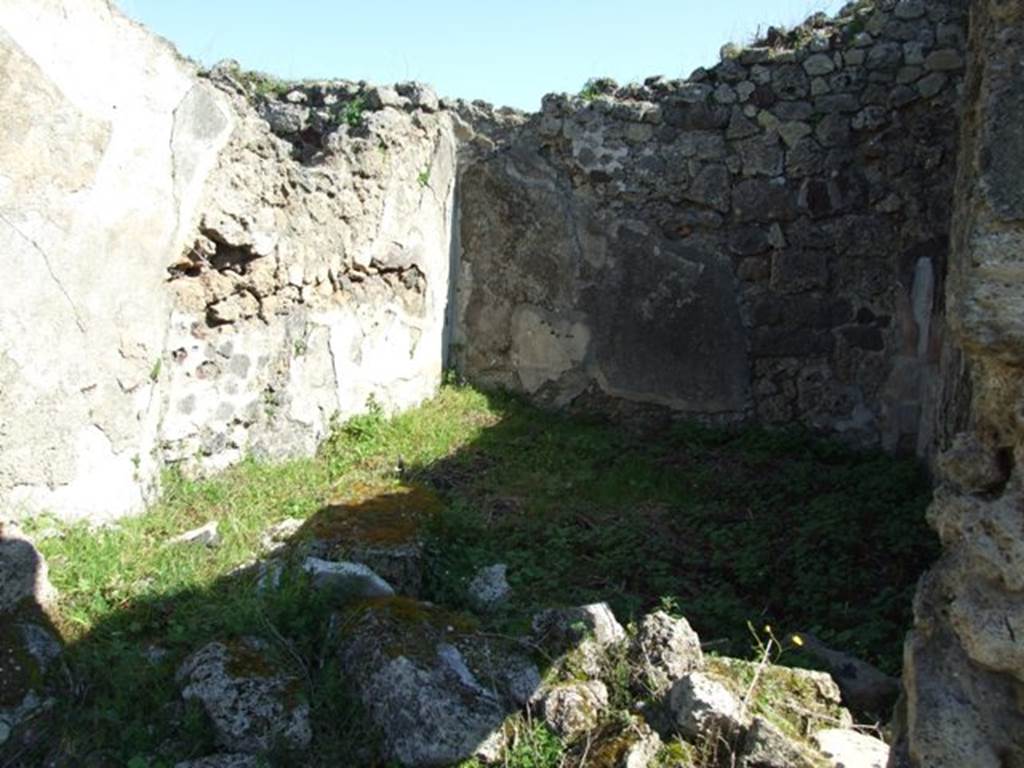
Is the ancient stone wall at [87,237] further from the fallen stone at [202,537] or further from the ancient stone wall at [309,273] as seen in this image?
the fallen stone at [202,537]

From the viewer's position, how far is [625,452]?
588cm

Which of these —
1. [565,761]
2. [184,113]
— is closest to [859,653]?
[565,761]

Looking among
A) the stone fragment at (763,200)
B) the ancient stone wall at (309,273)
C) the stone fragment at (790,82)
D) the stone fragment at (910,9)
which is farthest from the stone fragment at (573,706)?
the stone fragment at (910,9)

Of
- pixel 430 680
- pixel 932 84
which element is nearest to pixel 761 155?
pixel 932 84

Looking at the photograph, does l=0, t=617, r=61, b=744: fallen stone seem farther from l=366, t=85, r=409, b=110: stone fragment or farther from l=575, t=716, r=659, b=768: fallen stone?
l=366, t=85, r=409, b=110: stone fragment

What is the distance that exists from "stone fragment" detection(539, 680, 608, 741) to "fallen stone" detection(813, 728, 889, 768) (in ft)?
1.90

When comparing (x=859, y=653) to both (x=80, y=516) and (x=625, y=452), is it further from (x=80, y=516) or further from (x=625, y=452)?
(x=80, y=516)

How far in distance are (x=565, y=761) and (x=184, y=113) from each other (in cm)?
324

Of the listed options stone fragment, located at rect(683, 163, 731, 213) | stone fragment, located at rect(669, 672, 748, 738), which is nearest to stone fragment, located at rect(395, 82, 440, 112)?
stone fragment, located at rect(683, 163, 731, 213)

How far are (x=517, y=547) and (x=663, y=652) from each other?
5.11 feet

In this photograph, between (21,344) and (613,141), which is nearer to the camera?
(21,344)

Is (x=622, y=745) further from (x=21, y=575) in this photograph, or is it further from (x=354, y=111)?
(x=354, y=111)

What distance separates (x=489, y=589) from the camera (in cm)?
383

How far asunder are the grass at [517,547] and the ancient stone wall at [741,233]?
40cm
